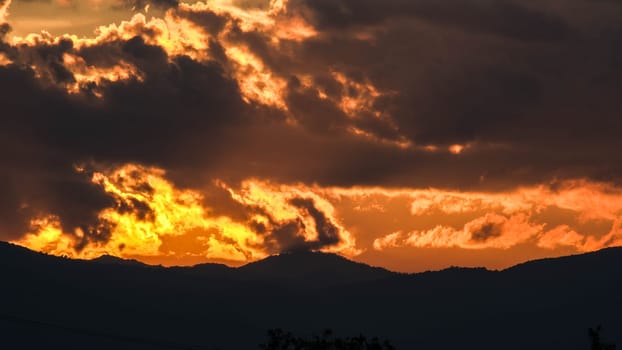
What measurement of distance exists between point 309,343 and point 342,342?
2953mm

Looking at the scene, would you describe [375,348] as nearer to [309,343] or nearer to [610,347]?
[309,343]

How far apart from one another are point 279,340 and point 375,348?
8830mm

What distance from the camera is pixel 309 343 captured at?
110 metres

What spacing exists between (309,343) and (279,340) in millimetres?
4115

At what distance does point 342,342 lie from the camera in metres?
110

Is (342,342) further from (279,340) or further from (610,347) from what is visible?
(610,347)

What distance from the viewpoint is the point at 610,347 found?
11062 centimetres

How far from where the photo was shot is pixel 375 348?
362 ft

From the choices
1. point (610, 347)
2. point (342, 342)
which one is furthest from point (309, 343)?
point (610, 347)

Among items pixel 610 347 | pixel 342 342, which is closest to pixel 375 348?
pixel 342 342

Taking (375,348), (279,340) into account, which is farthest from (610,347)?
(279,340)

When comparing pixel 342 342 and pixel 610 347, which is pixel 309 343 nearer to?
pixel 342 342

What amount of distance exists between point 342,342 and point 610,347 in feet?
76.7
